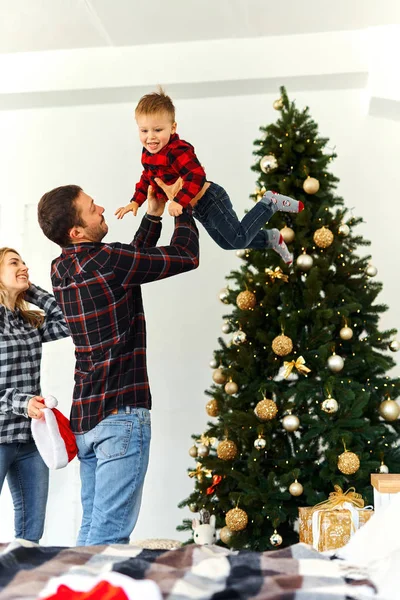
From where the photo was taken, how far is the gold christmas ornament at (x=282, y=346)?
10.1 ft

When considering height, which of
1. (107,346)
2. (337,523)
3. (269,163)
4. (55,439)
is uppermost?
(269,163)

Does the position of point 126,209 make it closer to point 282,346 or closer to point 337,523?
point 282,346

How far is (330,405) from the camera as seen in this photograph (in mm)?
2941

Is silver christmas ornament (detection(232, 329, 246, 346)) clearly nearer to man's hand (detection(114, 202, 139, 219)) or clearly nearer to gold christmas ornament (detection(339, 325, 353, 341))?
gold christmas ornament (detection(339, 325, 353, 341))

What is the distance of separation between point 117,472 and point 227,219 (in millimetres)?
1029

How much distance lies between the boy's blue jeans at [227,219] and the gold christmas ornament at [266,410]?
0.80 meters

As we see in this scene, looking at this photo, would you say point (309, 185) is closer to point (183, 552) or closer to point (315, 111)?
point (315, 111)

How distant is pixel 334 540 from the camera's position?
268cm

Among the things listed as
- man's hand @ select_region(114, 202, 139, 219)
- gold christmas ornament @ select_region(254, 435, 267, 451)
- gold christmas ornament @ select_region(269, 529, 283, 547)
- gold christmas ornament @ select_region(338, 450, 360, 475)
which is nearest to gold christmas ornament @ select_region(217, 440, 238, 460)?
gold christmas ornament @ select_region(254, 435, 267, 451)

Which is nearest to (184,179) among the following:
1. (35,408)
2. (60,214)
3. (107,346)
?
(60,214)

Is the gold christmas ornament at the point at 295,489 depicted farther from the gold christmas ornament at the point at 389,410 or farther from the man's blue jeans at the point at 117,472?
the man's blue jeans at the point at 117,472

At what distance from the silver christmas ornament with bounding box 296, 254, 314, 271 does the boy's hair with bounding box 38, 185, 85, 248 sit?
1.21m

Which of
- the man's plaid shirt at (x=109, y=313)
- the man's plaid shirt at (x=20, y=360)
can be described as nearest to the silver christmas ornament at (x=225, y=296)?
the man's plaid shirt at (x=20, y=360)

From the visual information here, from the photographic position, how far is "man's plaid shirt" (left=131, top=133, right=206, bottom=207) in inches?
97.5
